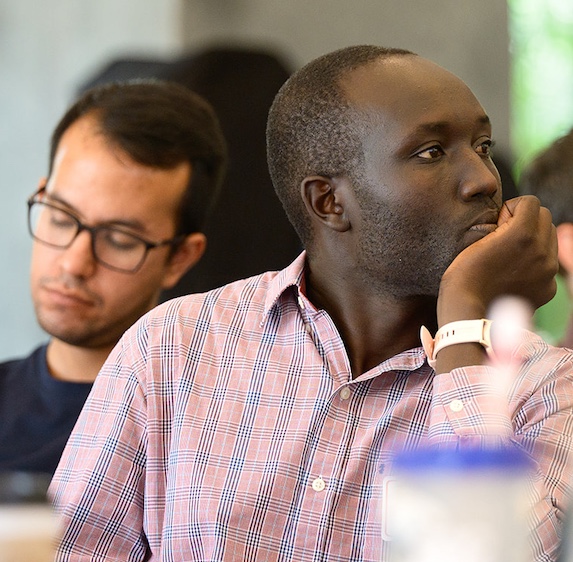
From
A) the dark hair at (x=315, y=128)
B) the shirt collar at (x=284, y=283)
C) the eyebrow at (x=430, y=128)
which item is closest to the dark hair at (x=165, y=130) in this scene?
the dark hair at (x=315, y=128)

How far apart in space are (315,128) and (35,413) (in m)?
0.83

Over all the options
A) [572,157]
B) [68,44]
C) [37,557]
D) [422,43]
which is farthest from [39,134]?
[37,557]

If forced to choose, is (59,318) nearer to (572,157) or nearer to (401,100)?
(401,100)

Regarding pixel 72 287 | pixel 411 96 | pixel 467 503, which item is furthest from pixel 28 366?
pixel 467 503

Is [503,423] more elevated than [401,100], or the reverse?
[401,100]

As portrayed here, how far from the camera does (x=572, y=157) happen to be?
6.99 ft

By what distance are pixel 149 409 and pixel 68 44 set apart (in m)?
2.30

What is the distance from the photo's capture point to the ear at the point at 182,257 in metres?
2.15

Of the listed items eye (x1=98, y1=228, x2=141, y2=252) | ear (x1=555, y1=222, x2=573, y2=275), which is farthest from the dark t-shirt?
ear (x1=555, y1=222, x2=573, y2=275)

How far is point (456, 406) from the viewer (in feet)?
4.05

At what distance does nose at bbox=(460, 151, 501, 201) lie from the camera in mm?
1369

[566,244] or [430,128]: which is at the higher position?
[430,128]

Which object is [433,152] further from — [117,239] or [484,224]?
[117,239]

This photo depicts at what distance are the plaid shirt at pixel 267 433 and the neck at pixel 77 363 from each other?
1.83ft
